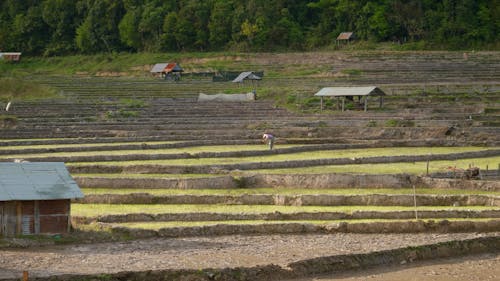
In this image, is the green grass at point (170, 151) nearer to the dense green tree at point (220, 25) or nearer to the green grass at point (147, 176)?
the green grass at point (147, 176)

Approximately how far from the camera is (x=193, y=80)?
228 feet

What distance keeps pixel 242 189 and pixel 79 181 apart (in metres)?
5.07

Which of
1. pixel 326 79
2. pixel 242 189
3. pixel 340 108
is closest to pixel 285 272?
pixel 242 189

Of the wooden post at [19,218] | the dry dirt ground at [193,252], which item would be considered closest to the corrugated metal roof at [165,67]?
the dry dirt ground at [193,252]

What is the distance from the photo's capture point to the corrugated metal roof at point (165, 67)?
7106 centimetres

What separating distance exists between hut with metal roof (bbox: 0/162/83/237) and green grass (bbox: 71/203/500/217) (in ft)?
7.81

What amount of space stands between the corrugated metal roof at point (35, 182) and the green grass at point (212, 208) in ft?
7.17

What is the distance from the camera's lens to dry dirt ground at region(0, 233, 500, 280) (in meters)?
20.8

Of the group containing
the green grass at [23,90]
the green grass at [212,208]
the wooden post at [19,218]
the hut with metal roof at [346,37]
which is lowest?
the green grass at [23,90]

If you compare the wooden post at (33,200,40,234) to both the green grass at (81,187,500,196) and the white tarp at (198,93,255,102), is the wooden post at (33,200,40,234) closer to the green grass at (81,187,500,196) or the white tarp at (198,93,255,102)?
the green grass at (81,187,500,196)

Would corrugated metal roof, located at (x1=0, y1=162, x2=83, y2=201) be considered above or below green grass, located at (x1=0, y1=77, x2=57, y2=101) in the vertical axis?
above

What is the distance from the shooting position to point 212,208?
27781 mm

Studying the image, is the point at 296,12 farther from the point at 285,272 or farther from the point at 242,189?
the point at 285,272

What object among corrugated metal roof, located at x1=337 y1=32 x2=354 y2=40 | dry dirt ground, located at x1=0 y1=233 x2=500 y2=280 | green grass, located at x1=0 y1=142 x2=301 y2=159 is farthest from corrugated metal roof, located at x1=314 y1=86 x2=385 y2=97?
dry dirt ground, located at x1=0 y1=233 x2=500 y2=280
